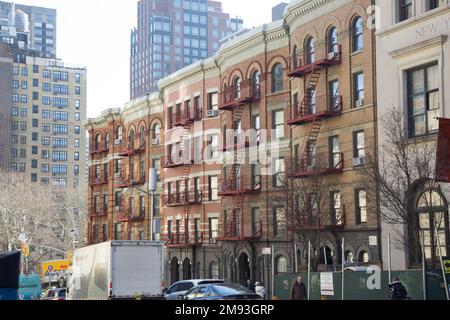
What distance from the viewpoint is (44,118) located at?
159m

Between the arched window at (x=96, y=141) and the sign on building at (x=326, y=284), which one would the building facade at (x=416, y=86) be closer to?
the sign on building at (x=326, y=284)

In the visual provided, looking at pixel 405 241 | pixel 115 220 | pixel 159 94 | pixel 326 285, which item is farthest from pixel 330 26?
pixel 115 220

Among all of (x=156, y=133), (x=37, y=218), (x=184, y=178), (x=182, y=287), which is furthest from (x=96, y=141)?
(x=182, y=287)

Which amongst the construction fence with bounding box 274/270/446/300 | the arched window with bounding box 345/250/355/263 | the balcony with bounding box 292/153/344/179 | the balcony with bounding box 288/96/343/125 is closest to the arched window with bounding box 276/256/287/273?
the arched window with bounding box 345/250/355/263

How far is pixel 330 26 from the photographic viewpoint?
129 feet

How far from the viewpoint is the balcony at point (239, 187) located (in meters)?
46.2

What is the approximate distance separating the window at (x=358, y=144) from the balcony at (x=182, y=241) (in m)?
19.0

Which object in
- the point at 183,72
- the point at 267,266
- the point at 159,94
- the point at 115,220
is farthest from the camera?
the point at 115,220

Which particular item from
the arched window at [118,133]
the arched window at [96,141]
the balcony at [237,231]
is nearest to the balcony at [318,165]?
the balcony at [237,231]

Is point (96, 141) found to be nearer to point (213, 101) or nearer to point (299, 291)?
point (213, 101)

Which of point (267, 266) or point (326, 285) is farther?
point (267, 266)
